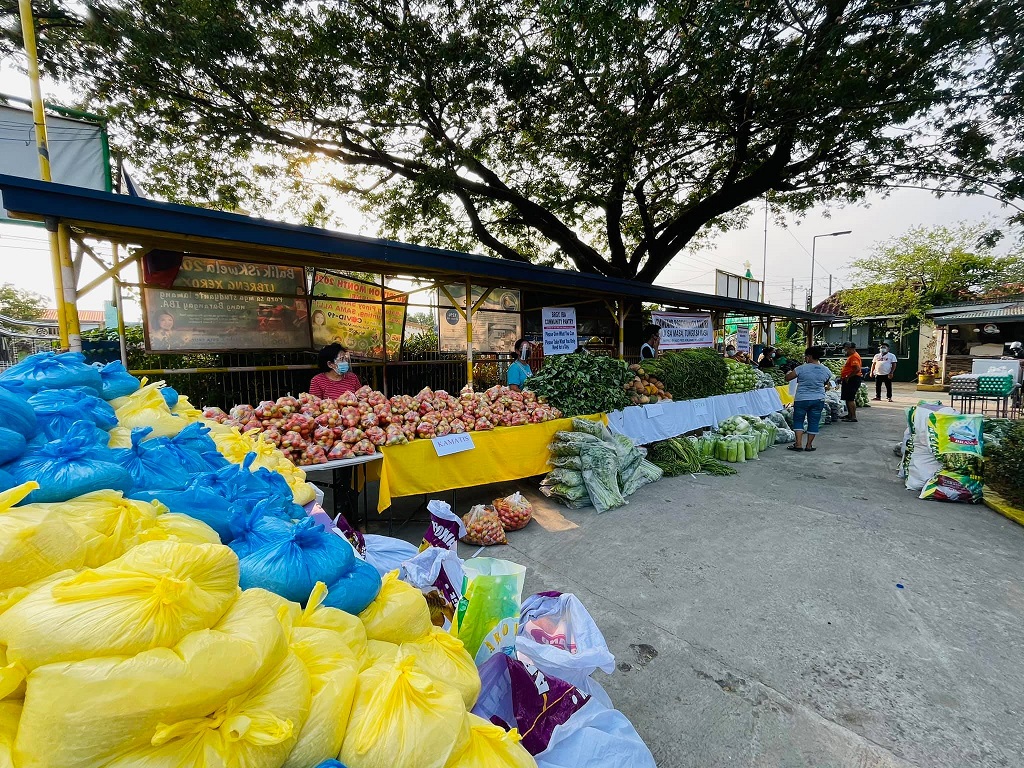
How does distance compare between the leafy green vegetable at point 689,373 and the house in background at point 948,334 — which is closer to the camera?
the leafy green vegetable at point 689,373

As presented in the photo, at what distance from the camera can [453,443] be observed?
472 cm

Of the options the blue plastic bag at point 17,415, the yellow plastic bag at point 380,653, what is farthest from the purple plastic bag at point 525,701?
the blue plastic bag at point 17,415

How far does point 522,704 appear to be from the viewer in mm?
1574

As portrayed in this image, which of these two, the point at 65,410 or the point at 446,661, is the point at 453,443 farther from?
the point at 446,661

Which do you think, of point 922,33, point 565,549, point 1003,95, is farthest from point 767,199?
point 565,549

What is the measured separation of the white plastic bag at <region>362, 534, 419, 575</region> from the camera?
8.35 feet

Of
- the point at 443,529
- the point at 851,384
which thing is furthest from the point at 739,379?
the point at 443,529

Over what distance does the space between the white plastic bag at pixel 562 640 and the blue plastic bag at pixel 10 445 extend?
192 centimetres

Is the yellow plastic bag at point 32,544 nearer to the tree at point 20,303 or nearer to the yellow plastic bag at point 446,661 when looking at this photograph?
the yellow plastic bag at point 446,661

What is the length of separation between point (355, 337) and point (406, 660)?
6.60m

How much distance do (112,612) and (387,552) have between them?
1.92 metres

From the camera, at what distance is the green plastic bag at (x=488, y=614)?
1.96 m

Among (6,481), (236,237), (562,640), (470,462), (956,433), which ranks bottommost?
(562,640)

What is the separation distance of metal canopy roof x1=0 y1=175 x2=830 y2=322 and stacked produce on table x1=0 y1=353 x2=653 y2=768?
2.58 metres
